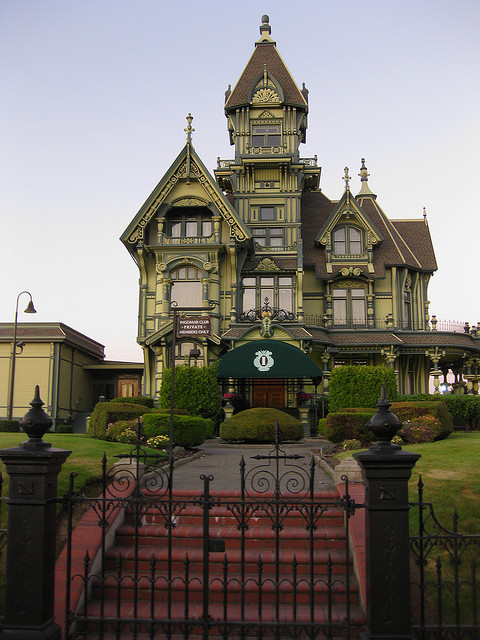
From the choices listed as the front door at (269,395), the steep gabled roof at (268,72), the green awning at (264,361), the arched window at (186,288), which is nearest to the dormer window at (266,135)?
the steep gabled roof at (268,72)

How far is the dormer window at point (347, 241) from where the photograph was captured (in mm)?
37031

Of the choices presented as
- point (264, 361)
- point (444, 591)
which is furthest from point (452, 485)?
point (264, 361)

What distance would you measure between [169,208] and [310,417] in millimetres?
13708

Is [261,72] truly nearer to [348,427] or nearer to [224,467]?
[348,427]

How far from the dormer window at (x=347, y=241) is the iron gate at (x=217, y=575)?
28100 mm

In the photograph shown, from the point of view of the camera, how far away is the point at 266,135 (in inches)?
1452

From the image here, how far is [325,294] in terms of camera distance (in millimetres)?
36719

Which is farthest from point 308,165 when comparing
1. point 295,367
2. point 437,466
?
point 437,466

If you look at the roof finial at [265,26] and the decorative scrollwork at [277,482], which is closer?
the decorative scrollwork at [277,482]

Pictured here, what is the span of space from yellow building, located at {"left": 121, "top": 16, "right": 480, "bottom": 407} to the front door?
0.06 metres

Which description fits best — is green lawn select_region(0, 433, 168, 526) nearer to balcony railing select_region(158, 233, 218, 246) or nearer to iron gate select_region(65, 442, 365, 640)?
iron gate select_region(65, 442, 365, 640)

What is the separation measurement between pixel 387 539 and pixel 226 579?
1.80 metres

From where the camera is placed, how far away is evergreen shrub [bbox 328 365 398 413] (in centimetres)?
2553

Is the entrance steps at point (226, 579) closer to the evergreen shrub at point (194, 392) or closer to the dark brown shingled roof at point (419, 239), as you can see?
the evergreen shrub at point (194, 392)
